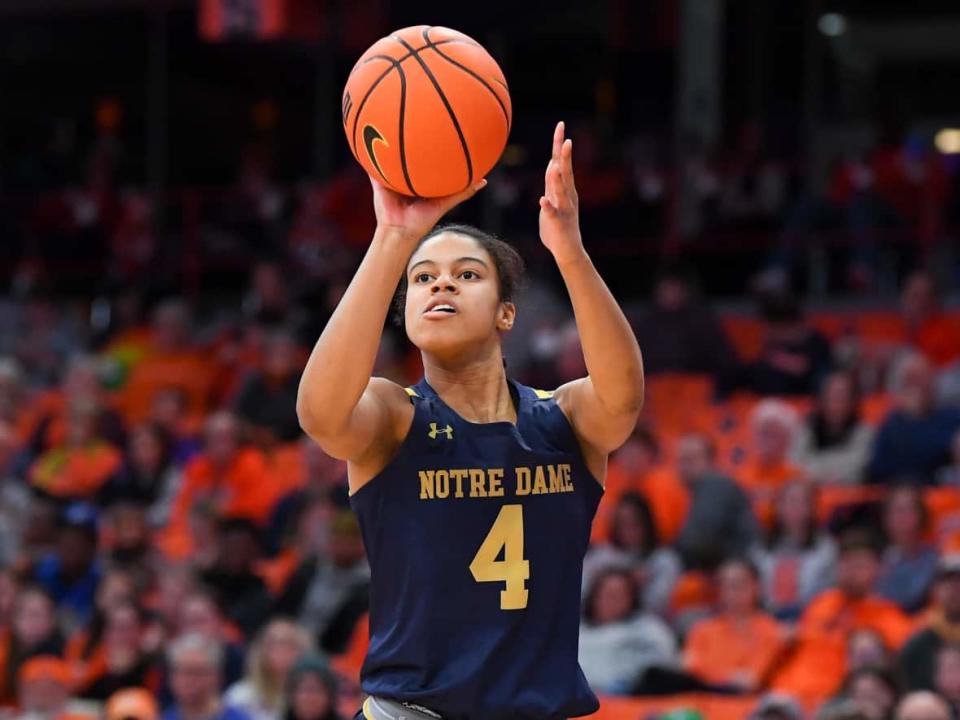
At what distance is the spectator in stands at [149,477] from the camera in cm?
1222

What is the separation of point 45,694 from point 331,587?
5.36 feet

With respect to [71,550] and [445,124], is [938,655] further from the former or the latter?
[71,550]

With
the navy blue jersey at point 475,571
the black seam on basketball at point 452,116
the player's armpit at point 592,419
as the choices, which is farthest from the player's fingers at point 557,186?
the navy blue jersey at point 475,571

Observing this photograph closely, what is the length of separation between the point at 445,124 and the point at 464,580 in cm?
107

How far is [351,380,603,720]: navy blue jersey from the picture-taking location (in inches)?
167

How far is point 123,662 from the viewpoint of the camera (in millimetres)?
9734

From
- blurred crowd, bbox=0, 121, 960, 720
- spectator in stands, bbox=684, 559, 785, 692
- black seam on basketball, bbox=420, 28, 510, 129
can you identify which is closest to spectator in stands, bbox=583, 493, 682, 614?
blurred crowd, bbox=0, 121, 960, 720

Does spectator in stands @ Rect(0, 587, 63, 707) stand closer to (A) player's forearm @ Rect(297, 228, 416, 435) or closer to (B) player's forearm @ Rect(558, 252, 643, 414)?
(A) player's forearm @ Rect(297, 228, 416, 435)

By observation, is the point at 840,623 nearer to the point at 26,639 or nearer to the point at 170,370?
the point at 26,639

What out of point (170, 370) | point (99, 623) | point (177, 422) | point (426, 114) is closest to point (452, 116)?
point (426, 114)

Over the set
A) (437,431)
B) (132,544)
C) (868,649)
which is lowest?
(868,649)

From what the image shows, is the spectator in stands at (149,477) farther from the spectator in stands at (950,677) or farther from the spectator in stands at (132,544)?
the spectator in stands at (950,677)

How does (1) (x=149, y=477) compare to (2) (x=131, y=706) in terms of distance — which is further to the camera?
(1) (x=149, y=477)

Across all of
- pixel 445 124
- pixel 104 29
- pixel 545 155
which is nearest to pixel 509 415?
pixel 445 124
